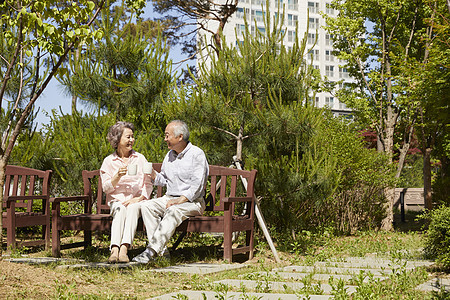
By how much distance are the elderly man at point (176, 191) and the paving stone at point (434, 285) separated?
2590 mm

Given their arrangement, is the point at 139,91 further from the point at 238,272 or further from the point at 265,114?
the point at 238,272

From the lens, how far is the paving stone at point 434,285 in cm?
446

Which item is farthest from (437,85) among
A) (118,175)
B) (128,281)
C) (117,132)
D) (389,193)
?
(128,281)

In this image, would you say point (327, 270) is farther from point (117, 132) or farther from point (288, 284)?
point (117, 132)

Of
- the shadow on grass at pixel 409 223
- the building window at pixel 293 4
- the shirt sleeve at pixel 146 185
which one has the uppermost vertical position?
the building window at pixel 293 4

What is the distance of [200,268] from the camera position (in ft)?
17.9

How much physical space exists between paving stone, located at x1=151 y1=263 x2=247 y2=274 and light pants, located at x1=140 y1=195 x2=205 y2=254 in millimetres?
364

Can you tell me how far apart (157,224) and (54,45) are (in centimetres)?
229

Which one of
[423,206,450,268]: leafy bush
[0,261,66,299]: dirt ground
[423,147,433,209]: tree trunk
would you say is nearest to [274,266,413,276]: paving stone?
[423,206,450,268]: leafy bush

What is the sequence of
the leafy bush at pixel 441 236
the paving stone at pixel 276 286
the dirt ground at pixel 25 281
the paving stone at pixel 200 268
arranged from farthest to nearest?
the leafy bush at pixel 441 236, the paving stone at pixel 200 268, the paving stone at pixel 276 286, the dirt ground at pixel 25 281

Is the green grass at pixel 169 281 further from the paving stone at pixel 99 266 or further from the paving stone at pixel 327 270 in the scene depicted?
the paving stone at pixel 327 270

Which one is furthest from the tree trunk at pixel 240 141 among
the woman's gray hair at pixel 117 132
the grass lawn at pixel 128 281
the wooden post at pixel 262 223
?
the woman's gray hair at pixel 117 132

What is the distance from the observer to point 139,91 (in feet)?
29.8

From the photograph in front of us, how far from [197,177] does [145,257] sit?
3.65 ft
